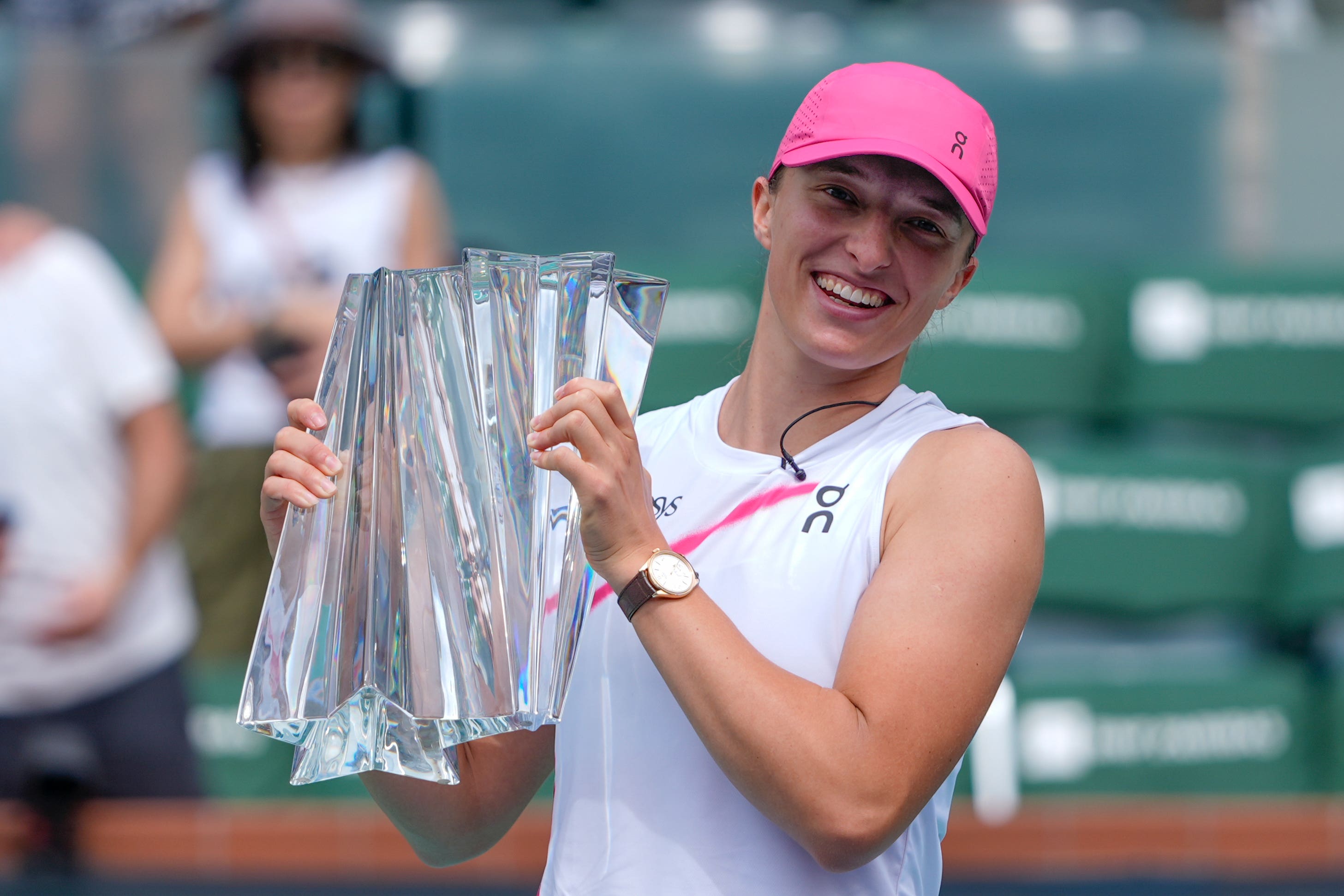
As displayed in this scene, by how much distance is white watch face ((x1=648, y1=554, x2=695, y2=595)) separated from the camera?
1.08m

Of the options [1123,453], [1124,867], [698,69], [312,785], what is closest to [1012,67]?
[698,69]

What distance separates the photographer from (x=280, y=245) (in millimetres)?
3406

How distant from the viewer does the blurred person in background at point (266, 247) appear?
132 inches

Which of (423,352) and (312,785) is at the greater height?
(423,352)

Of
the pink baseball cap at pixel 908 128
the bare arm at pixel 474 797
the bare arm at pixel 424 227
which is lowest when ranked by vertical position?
the bare arm at pixel 474 797

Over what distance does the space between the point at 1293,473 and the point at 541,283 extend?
3209 millimetres

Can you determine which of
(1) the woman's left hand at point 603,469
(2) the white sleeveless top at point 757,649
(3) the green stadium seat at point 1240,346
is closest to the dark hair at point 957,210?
(2) the white sleeveless top at point 757,649

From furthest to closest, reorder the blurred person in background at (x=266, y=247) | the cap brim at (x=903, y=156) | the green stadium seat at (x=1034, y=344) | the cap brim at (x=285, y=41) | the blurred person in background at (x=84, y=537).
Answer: the green stadium seat at (x=1034, y=344) → the cap brim at (x=285, y=41) → the blurred person in background at (x=266, y=247) → the blurred person in background at (x=84, y=537) → the cap brim at (x=903, y=156)

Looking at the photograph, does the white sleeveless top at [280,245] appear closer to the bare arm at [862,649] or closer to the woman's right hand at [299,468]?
the woman's right hand at [299,468]

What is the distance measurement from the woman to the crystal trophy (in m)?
0.05

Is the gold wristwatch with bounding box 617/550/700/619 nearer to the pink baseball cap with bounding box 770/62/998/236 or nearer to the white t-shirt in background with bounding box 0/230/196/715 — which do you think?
the pink baseball cap with bounding box 770/62/998/236

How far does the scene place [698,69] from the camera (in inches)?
172

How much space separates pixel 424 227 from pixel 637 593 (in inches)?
95.9

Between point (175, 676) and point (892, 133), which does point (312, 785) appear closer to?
point (175, 676)
